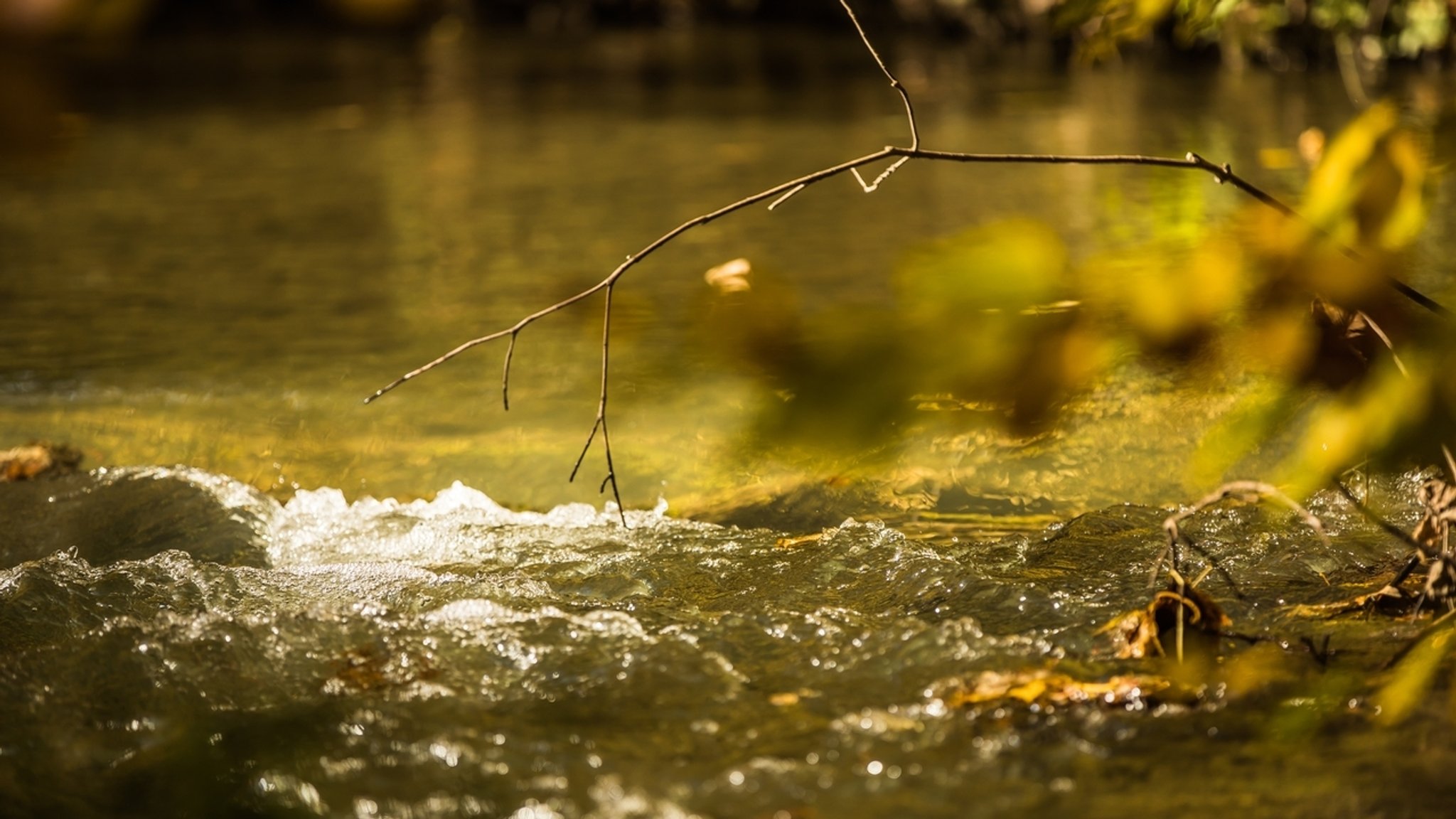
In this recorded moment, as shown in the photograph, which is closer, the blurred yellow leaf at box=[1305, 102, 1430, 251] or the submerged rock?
the blurred yellow leaf at box=[1305, 102, 1430, 251]

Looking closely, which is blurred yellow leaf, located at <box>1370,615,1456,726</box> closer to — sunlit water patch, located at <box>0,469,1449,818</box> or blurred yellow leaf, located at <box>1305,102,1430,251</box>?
sunlit water patch, located at <box>0,469,1449,818</box>

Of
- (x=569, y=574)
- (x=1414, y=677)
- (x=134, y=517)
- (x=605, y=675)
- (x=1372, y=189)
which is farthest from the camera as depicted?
(x=134, y=517)

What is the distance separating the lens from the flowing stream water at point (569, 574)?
123cm

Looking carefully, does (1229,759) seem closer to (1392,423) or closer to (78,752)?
(1392,423)

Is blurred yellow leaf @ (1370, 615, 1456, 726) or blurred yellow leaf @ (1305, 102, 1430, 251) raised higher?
blurred yellow leaf @ (1305, 102, 1430, 251)

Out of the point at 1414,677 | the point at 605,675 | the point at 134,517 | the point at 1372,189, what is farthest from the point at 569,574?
the point at 1372,189

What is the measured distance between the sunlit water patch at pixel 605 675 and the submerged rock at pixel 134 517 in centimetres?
1

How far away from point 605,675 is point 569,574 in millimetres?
362

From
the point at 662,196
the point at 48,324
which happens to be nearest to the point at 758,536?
the point at 48,324

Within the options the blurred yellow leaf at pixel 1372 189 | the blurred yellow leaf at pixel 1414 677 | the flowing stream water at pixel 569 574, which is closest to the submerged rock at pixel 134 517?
the flowing stream water at pixel 569 574

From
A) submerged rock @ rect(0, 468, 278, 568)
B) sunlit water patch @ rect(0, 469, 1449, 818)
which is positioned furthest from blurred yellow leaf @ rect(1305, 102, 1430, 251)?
submerged rock @ rect(0, 468, 278, 568)

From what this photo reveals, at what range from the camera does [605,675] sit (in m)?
1.50

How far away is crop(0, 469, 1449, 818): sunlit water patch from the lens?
1.24 meters

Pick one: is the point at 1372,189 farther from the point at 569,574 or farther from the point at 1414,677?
the point at 569,574
